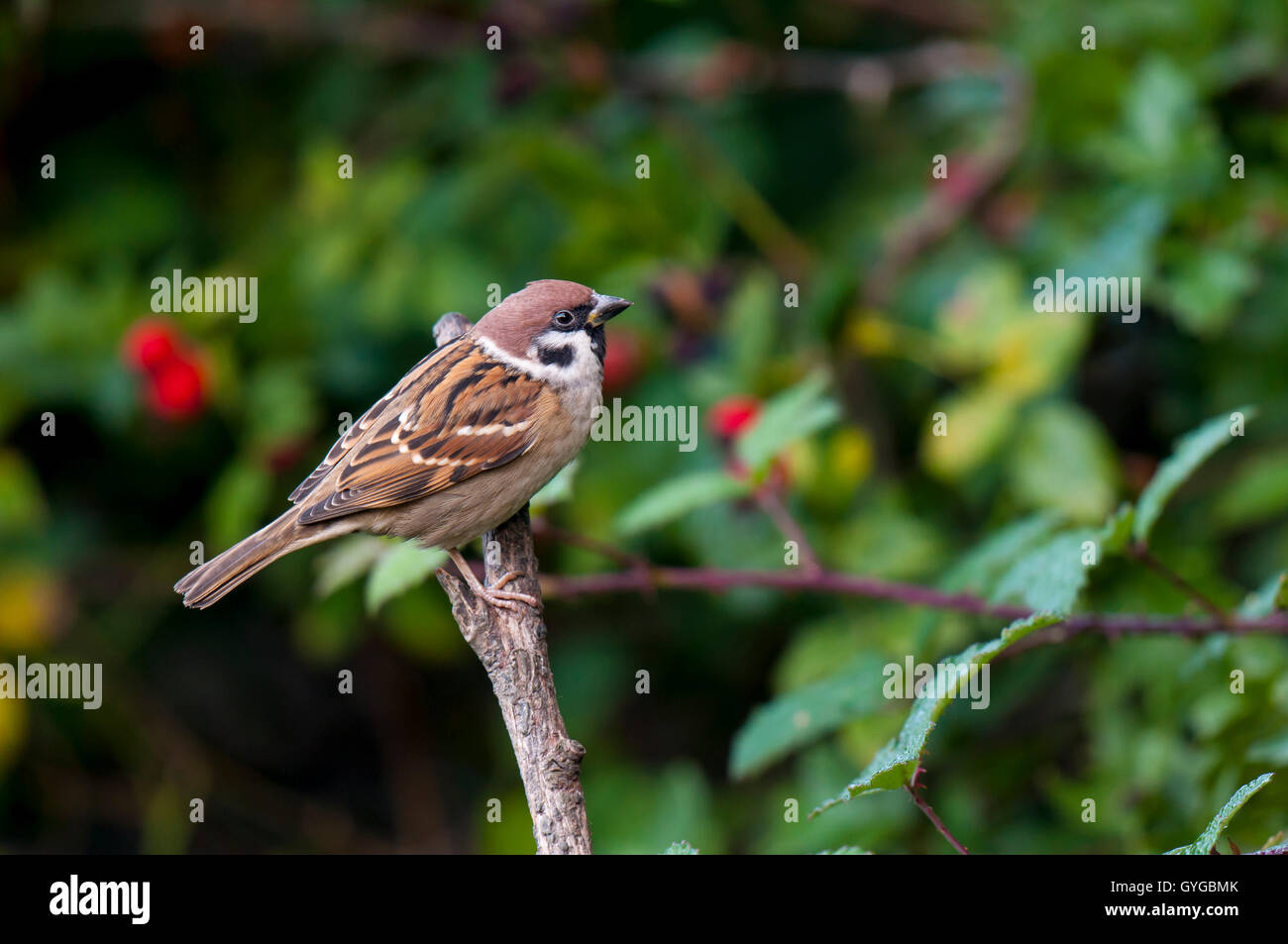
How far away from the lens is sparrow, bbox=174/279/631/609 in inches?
121

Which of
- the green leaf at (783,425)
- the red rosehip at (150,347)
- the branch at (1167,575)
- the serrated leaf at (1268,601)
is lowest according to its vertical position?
the serrated leaf at (1268,601)

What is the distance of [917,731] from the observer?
2.02m

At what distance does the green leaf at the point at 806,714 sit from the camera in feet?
9.27

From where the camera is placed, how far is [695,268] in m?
4.35

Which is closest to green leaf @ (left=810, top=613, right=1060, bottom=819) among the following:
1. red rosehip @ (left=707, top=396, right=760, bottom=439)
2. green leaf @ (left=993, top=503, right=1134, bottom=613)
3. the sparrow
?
green leaf @ (left=993, top=503, right=1134, bottom=613)

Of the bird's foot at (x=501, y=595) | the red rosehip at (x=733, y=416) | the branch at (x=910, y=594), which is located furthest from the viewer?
the red rosehip at (x=733, y=416)

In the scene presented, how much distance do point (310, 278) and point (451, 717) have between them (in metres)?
2.60

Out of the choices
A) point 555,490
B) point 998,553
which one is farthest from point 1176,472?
point 555,490

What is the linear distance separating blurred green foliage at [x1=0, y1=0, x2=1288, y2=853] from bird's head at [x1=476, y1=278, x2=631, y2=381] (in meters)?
0.47

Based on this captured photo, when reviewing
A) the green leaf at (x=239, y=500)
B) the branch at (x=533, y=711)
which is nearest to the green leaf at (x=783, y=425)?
the branch at (x=533, y=711)

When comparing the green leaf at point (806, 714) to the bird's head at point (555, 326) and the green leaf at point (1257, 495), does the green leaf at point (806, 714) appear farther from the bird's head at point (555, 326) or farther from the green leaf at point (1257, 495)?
the green leaf at point (1257, 495)

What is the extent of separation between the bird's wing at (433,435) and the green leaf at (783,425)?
1.71 feet

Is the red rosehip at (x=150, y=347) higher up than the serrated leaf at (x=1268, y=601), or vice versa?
the red rosehip at (x=150, y=347)

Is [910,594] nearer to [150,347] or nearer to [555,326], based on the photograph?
[555,326]
